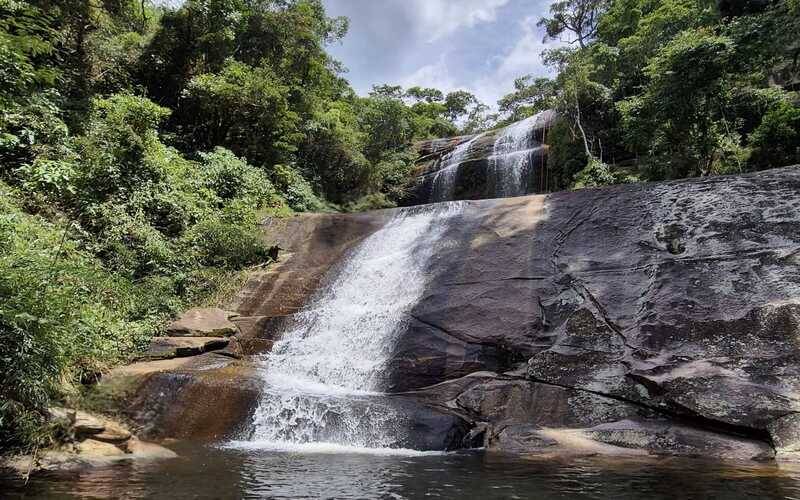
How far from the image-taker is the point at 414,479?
507 cm

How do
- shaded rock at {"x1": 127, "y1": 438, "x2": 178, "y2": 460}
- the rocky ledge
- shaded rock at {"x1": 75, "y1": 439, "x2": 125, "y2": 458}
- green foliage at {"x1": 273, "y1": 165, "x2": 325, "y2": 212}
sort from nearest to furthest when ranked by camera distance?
1. the rocky ledge
2. shaded rock at {"x1": 75, "y1": 439, "x2": 125, "y2": 458}
3. shaded rock at {"x1": 127, "y1": 438, "x2": 178, "y2": 460}
4. green foliage at {"x1": 273, "y1": 165, "x2": 325, "y2": 212}

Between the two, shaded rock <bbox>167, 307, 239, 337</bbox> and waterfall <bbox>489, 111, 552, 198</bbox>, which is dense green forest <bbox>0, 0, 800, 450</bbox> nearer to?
shaded rock <bbox>167, 307, 239, 337</bbox>

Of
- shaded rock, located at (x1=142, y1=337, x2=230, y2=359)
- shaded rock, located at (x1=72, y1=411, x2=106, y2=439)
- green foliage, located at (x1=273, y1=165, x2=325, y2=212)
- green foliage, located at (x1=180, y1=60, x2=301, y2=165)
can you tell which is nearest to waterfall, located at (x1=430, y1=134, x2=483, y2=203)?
green foliage, located at (x1=273, y1=165, x2=325, y2=212)

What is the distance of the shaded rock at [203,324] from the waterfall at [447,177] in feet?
45.8

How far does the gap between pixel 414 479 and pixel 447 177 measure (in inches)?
759

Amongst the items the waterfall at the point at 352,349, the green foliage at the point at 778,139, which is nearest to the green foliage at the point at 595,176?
the green foliage at the point at 778,139

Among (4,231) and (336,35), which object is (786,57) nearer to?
(336,35)

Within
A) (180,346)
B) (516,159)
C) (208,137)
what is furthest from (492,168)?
(180,346)

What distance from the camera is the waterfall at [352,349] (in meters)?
7.23

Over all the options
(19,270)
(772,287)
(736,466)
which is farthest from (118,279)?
(772,287)

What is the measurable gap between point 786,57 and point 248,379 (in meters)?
18.6

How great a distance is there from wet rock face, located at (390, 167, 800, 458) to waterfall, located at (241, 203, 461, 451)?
2.29 ft

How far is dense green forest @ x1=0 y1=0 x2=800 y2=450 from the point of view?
268 inches

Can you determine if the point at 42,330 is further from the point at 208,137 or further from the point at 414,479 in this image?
the point at 208,137
